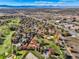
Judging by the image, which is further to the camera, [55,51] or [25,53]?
[55,51]

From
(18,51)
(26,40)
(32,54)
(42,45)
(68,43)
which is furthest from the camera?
(68,43)

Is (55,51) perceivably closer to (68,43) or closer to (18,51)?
(18,51)

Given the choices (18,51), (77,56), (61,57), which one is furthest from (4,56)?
(77,56)

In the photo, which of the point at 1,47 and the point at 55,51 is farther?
the point at 1,47

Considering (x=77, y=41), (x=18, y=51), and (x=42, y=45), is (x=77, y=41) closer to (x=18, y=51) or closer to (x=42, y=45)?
(x=42, y=45)

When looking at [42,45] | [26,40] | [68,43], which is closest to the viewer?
[42,45]

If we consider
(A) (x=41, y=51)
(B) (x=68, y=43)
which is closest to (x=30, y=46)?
(A) (x=41, y=51)

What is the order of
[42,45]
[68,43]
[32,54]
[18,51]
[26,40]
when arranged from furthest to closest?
[68,43] → [26,40] → [42,45] → [18,51] → [32,54]

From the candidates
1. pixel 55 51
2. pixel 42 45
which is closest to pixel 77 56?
pixel 55 51
